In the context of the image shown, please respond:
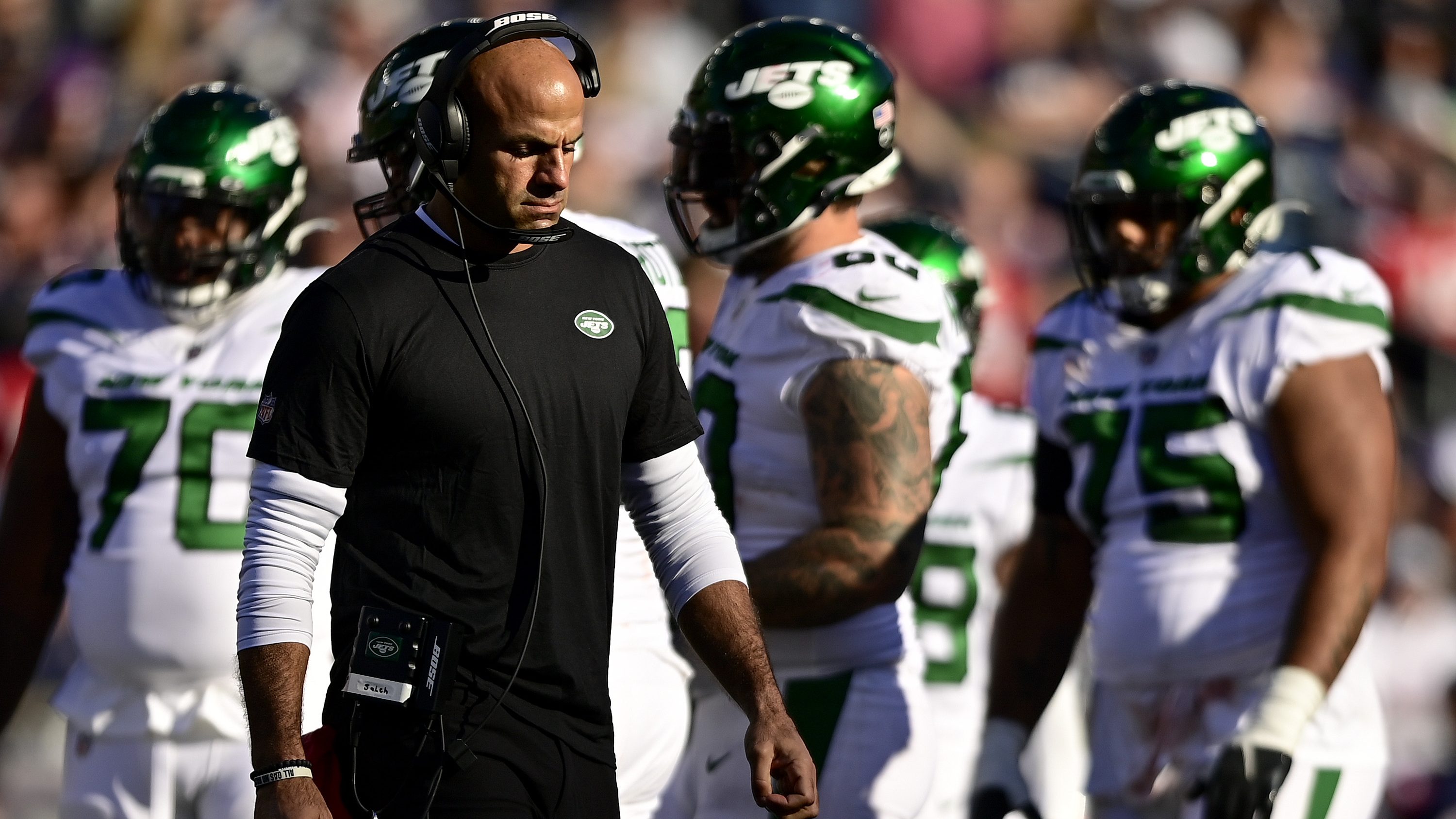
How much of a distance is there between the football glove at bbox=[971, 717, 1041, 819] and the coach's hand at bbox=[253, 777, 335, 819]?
2110mm

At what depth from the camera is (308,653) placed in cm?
260

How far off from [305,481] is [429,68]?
1396 millimetres

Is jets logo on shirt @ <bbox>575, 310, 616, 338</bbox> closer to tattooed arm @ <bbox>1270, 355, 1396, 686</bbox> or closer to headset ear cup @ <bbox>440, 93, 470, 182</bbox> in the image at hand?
headset ear cup @ <bbox>440, 93, 470, 182</bbox>

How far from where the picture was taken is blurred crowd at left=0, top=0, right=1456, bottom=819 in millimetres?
8883

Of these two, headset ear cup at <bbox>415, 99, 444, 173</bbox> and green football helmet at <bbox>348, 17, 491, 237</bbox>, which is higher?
headset ear cup at <bbox>415, 99, 444, 173</bbox>

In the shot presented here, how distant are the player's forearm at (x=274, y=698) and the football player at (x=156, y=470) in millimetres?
1816

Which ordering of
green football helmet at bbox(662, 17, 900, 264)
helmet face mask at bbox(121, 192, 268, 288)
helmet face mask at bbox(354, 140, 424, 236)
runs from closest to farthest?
helmet face mask at bbox(354, 140, 424, 236)
green football helmet at bbox(662, 17, 900, 264)
helmet face mask at bbox(121, 192, 268, 288)

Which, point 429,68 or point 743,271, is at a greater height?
point 429,68

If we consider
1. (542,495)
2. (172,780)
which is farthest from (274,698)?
(172,780)

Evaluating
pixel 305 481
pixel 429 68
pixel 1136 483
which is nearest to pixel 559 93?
pixel 305 481

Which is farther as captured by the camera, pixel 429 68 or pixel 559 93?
pixel 429 68

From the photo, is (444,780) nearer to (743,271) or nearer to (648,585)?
(648,585)

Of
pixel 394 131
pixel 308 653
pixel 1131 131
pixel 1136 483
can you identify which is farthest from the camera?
pixel 1131 131

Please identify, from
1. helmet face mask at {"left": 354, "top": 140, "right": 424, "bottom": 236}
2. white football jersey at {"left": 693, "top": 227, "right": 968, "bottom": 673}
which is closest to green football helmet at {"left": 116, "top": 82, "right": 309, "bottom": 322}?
helmet face mask at {"left": 354, "top": 140, "right": 424, "bottom": 236}
